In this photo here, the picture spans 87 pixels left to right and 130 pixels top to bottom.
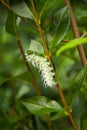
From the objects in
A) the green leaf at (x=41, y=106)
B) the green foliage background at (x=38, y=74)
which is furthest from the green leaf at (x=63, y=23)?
the green leaf at (x=41, y=106)

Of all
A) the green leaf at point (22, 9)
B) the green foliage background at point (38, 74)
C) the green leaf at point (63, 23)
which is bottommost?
the green foliage background at point (38, 74)

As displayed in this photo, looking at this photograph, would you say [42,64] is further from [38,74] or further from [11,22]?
[38,74]

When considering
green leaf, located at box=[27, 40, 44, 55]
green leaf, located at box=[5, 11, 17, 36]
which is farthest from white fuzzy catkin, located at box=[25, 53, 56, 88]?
green leaf, located at box=[5, 11, 17, 36]

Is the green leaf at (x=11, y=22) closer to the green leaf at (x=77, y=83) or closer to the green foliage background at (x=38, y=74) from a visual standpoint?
the green foliage background at (x=38, y=74)

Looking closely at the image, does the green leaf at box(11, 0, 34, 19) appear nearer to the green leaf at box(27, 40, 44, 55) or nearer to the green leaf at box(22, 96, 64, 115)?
the green leaf at box(27, 40, 44, 55)

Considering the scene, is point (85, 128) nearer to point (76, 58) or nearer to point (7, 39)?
point (76, 58)

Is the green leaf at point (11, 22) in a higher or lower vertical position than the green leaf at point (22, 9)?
lower

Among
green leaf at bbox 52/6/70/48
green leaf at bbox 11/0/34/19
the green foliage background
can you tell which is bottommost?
the green foliage background

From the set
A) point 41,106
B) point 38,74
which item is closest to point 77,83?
point 41,106
